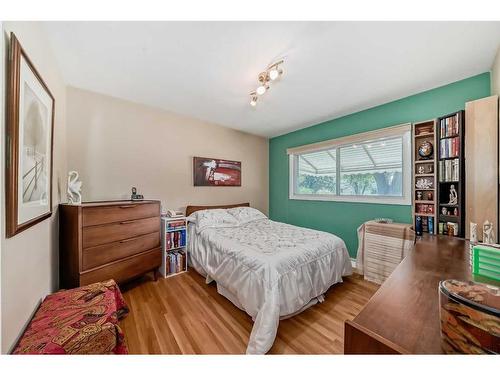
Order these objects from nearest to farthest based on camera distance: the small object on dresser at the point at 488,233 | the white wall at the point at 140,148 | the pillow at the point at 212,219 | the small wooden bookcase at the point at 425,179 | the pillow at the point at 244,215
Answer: the small object on dresser at the point at 488,233 < the small wooden bookcase at the point at 425,179 < the white wall at the point at 140,148 < the pillow at the point at 212,219 < the pillow at the point at 244,215

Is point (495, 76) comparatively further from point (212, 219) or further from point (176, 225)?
point (176, 225)

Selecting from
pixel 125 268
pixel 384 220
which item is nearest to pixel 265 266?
pixel 125 268

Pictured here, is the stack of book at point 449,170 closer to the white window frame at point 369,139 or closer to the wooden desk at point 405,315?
the white window frame at point 369,139

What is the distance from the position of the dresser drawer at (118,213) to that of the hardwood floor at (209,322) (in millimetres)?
910

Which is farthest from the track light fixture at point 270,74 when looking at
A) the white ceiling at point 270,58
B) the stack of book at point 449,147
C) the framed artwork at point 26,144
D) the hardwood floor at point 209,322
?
the hardwood floor at point 209,322

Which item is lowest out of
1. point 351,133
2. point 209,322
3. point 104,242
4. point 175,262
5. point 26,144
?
point 209,322

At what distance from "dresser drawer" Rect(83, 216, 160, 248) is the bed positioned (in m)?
0.65

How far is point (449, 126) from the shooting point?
1.87 meters

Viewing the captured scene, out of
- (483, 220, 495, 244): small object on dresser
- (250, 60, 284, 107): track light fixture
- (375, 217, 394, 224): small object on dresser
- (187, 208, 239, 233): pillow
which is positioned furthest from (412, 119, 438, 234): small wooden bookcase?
(187, 208, 239, 233): pillow

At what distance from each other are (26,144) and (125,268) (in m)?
1.52

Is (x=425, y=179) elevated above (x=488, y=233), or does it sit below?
above

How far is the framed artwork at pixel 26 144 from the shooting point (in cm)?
87

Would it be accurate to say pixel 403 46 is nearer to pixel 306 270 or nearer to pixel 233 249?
pixel 306 270

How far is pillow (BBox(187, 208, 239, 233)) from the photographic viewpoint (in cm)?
277
